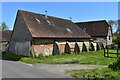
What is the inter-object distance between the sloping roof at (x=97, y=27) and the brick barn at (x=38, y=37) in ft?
56.4

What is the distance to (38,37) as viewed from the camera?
95.5ft

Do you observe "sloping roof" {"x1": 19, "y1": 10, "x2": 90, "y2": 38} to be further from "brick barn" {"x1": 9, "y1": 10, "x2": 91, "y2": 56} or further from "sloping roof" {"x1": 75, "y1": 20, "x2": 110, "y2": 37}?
"sloping roof" {"x1": 75, "y1": 20, "x2": 110, "y2": 37}

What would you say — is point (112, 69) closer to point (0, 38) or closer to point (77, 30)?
point (77, 30)

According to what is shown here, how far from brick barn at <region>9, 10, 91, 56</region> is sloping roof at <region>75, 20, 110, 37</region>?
17.2 metres

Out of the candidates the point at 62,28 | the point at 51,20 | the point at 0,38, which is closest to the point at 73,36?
the point at 62,28

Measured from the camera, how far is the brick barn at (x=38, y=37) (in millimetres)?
29095

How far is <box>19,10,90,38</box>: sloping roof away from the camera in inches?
1204

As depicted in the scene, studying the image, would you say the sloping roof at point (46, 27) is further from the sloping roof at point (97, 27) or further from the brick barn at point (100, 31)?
the sloping roof at point (97, 27)

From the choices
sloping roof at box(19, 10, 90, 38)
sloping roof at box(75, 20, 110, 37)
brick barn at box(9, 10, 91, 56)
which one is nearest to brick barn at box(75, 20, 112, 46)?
sloping roof at box(75, 20, 110, 37)

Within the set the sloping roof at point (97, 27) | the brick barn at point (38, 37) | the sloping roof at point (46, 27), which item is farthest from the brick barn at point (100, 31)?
the brick barn at point (38, 37)

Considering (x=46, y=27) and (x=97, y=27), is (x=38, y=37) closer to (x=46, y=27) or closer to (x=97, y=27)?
(x=46, y=27)

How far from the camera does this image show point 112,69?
15.9m

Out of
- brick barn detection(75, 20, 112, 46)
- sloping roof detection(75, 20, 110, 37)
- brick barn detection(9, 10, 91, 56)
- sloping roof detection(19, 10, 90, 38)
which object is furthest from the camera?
sloping roof detection(75, 20, 110, 37)

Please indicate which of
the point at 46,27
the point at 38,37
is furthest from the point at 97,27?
the point at 38,37
